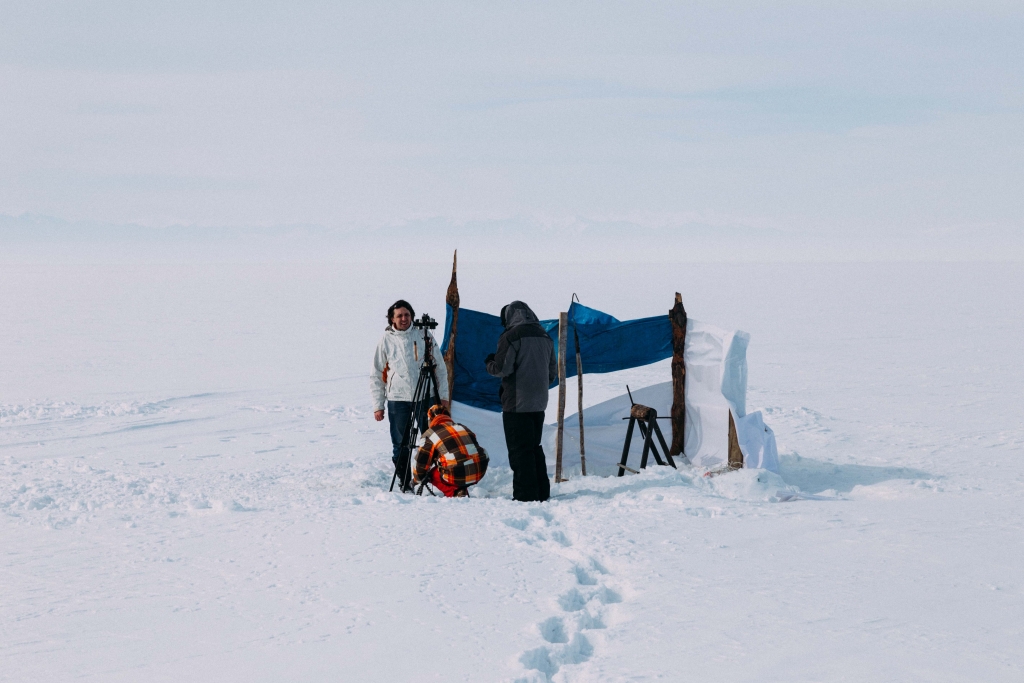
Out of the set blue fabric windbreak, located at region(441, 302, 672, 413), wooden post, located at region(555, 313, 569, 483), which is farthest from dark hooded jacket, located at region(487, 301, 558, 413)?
blue fabric windbreak, located at region(441, 302, 672, 413)

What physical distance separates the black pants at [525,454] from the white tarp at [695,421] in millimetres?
1421

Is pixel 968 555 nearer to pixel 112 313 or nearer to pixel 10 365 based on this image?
pixel 10 365

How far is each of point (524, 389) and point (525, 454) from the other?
0.51m

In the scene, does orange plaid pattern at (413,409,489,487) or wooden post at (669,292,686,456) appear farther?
wooden post at (669,292,686,456)

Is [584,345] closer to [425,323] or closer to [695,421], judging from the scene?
[695,421]

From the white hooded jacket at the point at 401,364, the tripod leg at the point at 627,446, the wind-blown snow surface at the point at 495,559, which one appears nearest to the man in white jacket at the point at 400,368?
the white hooded jacket at the point at 401,364

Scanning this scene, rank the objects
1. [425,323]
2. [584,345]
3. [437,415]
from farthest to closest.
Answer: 1. [584,345]
2. [425,323]
3. [437,415]

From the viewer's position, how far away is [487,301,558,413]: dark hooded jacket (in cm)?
639

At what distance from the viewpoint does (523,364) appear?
20.9 feet

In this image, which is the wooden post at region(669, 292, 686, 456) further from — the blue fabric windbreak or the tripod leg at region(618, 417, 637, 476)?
the tripod leg at region(618, 417, 637, 476)

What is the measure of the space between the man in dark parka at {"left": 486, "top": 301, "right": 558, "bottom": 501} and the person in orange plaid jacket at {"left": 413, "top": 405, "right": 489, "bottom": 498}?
0.95 feet

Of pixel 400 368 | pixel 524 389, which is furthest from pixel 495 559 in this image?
pixel 400 368

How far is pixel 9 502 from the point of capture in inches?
258

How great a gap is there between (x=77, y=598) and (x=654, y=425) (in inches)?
184
